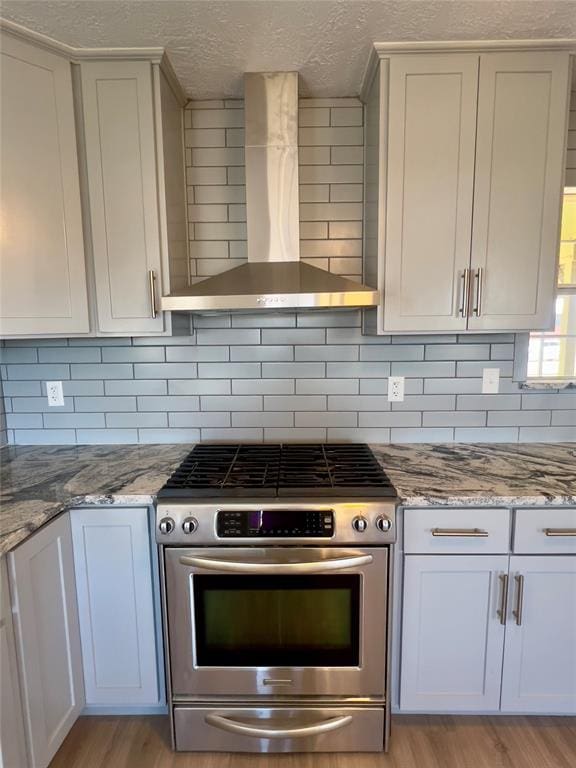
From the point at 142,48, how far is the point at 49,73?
372 mm

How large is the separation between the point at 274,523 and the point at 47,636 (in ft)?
2.81

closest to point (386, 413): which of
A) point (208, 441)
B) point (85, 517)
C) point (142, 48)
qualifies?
point (208, 441)

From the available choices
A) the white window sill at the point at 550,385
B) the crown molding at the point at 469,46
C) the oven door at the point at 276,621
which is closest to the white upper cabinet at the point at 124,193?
the crown molding at the point at 469,46

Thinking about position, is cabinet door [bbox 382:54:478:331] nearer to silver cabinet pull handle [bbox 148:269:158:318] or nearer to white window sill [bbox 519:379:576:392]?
white window sill [bbox 519:379:576:392]

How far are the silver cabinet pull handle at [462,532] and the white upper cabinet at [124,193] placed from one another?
1373mm

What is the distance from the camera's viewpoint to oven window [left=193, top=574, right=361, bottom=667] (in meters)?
1.54

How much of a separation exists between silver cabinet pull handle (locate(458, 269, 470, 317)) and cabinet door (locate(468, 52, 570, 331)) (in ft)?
0.10

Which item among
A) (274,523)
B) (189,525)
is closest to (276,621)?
(274,523)

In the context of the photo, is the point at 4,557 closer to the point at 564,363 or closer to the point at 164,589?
the point at 164,589

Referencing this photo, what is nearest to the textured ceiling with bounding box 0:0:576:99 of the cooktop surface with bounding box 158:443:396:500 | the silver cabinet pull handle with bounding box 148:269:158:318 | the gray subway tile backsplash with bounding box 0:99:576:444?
the gray subway tile backsplash with bounding box 0:99:576:444

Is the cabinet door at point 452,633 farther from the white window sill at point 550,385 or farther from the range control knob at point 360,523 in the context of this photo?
the white window sill at point 550,385

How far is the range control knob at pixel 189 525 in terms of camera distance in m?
1.50

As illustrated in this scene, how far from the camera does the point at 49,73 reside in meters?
1.64

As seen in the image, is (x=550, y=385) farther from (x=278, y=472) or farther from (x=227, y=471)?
(x=227, y=471)
